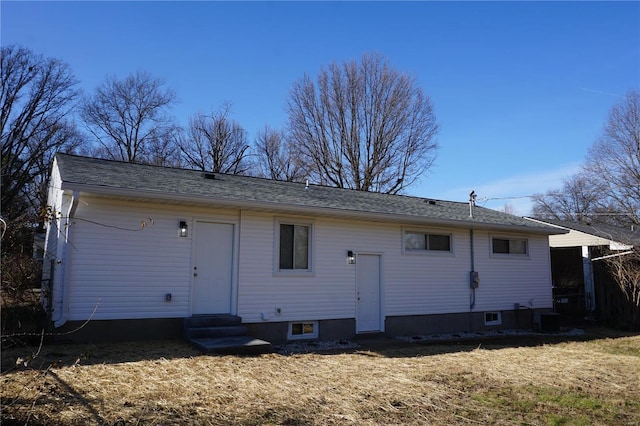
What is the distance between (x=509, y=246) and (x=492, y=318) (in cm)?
219

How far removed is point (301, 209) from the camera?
32.7 ft

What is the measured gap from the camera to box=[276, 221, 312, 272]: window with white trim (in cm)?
1014

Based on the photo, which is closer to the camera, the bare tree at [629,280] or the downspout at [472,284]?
the downspout at [472,284]

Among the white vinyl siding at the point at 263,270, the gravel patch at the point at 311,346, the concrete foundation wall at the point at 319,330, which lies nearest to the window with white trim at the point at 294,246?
the white vinyl siding at the point at 263,270

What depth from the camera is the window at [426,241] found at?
12.0 metres

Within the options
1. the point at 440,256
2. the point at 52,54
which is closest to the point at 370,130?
the point at 440,256

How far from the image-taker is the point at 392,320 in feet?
37.4

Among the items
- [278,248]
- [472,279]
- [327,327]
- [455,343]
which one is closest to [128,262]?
[278,248]

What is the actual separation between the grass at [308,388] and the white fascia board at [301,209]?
2.61m

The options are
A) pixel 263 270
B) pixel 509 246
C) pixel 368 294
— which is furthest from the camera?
pixel 509 246

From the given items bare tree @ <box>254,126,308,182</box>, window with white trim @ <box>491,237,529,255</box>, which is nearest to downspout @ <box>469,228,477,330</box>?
window with white trim @ <box>491,237,529,255</box>

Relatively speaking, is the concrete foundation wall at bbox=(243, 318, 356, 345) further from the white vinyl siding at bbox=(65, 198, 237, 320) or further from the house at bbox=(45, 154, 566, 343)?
the white vinyl siding at bbox=(65, 198, 237, 320)

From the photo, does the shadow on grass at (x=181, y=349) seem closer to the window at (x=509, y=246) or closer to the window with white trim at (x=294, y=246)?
the window with white trim at (x=294, y=246)

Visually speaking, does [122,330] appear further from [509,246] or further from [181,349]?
[509,246]
